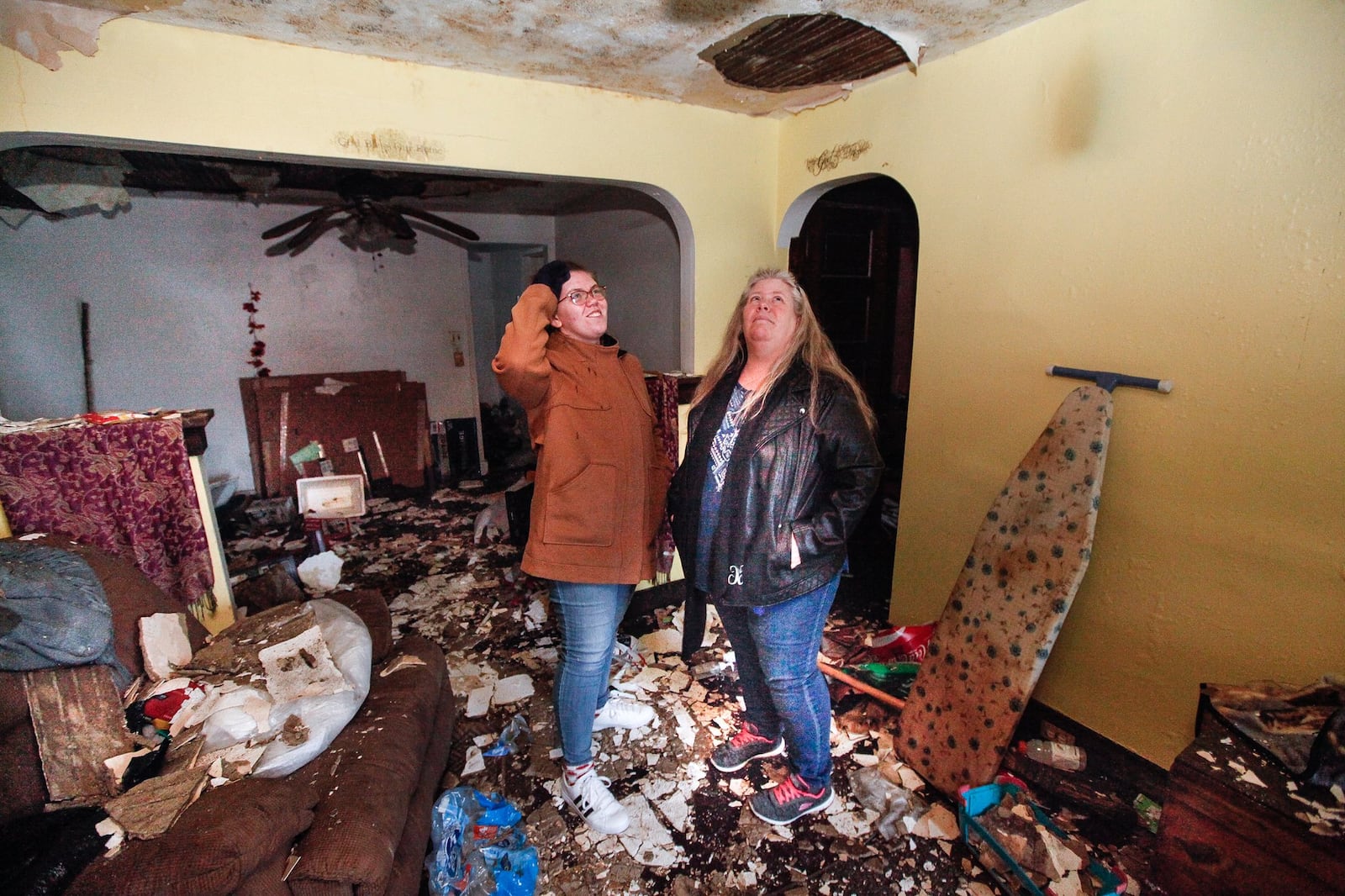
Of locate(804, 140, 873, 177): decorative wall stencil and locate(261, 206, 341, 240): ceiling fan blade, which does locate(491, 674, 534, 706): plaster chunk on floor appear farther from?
locate(261, 206, 341, 240): ceiling fan blade

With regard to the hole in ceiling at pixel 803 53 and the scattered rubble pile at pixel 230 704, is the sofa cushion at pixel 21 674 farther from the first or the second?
the hole in ceiling at pixel 803 53

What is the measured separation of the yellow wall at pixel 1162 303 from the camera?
4.94 ft

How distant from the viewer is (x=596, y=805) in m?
1.86

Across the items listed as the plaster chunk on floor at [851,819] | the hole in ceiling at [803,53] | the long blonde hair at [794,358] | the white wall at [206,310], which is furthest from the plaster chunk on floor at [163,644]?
the white wall at [206,310]

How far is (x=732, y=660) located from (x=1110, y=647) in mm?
1443

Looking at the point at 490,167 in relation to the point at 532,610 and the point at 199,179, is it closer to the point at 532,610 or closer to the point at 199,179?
the point at 532,610

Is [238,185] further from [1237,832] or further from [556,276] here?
[1237,832]

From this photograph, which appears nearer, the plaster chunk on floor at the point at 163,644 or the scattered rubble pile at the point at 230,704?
the scattered rubble pile at the point at 230,704

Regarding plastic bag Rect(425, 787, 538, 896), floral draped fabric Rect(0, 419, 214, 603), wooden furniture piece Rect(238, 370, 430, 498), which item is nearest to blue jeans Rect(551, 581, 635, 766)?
plastic bag Rect(425, 787, 538, 896)

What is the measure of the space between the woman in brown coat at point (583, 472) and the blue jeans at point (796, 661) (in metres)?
0.36

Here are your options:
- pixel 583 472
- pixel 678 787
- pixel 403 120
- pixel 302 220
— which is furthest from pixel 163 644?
pixel 302 220

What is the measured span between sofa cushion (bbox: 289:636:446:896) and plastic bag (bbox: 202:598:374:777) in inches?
2.0

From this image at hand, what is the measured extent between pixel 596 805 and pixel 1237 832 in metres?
1.62

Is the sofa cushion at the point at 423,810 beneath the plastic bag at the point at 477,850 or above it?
above
